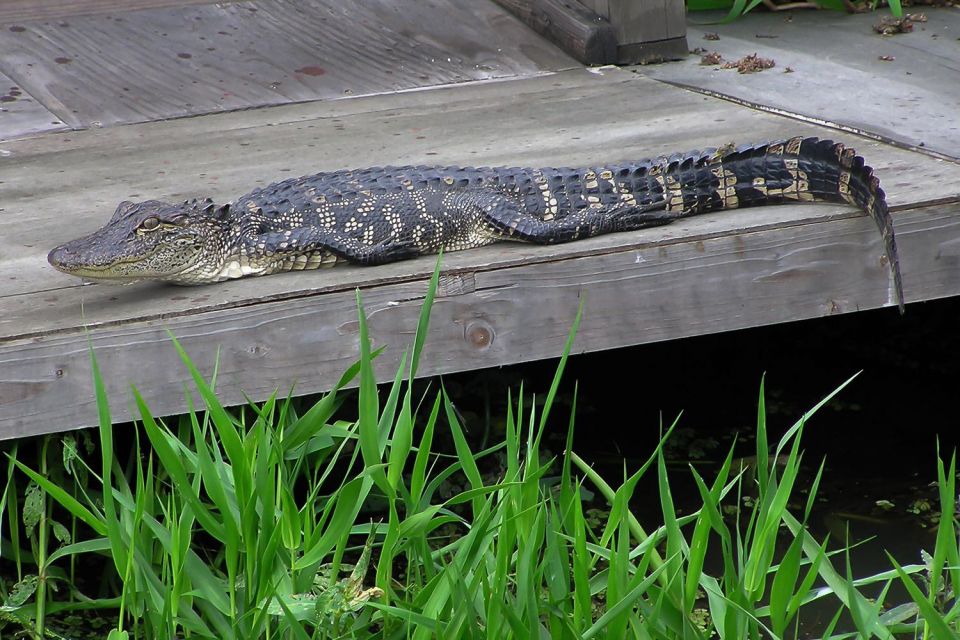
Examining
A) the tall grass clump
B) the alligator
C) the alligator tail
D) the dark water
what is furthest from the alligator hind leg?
the tall grass clump

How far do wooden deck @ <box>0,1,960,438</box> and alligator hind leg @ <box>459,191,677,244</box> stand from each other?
0.18 ft

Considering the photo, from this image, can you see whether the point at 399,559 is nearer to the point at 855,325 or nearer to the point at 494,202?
the point at 494,202

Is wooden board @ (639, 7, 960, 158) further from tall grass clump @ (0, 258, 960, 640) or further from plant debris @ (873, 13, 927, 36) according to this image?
tall grass clump @ (0, 258, 960, 640)

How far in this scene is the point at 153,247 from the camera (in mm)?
2820

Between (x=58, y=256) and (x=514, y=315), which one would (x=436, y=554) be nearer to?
(x=514, y=315)

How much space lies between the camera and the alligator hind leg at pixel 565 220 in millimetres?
3098

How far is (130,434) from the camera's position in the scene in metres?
3.17

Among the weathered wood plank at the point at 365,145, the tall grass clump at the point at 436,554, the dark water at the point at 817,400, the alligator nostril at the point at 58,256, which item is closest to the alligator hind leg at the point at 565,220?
the weathered wood plank at the point at 365,145

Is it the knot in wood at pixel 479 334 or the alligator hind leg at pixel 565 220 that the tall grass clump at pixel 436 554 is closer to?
the knot in wood at pixel 479 334

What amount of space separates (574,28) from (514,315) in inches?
106

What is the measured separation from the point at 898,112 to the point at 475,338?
6.93ft

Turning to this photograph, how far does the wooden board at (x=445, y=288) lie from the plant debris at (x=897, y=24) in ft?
5.75

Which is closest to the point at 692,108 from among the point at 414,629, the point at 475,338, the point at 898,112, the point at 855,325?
the point at 898,112

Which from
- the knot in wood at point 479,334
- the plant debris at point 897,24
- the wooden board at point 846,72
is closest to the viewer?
the knot in wood at point 479,334
